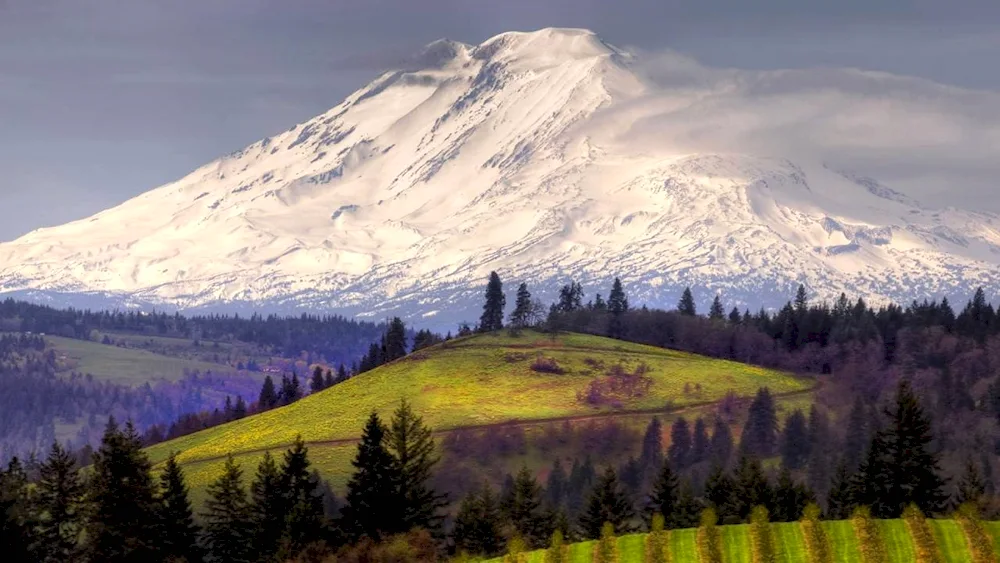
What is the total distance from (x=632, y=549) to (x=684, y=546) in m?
2.90

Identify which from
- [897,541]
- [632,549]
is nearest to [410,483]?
[632,549]

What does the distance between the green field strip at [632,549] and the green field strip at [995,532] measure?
17549 mm

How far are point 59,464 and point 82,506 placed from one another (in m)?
3.73

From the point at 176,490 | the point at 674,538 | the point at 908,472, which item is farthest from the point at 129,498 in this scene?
the point at 908,472

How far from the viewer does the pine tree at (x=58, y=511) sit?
116m

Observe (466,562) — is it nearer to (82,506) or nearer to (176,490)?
(176,490)

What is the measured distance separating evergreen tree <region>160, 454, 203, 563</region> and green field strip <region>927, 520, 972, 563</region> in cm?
5623

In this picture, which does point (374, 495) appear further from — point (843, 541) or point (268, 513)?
point (843, 541)

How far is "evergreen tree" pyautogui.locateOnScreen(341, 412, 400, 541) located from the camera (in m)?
120

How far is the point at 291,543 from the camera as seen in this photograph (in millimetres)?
113875

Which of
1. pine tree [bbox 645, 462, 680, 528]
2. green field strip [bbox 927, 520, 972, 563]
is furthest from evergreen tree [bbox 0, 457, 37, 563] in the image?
green field strip [bbox 927, 520, 972, 563]

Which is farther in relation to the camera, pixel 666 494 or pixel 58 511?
pixel 666 494

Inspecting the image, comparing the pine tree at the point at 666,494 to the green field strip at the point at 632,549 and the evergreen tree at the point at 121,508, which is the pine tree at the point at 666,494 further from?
the evergreen tree at the point at 121,508

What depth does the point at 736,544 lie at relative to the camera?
279 ft
